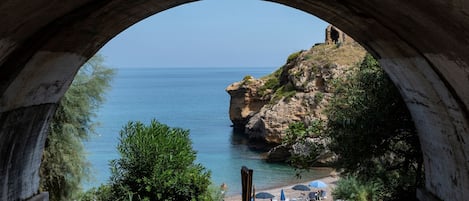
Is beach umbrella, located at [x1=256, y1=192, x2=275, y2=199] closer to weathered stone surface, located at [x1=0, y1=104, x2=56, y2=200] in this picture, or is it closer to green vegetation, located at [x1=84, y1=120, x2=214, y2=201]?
green vegetation, located at [x1=84, y1=120, x2=214, y2=201]

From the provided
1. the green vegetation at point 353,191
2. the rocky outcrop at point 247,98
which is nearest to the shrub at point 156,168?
the green vegetation at point 353,191

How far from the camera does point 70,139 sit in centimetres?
1770

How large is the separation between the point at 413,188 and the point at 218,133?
6141 centimetres

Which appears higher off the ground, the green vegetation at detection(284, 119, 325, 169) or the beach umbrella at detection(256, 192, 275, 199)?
the green vegetation at detection(284, 119, 325, 169)

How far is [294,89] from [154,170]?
3601 cm

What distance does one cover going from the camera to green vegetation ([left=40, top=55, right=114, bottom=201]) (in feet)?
57.2

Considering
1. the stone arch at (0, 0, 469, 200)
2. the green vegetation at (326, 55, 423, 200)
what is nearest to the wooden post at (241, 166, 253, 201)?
the green vegetation at (326, 55, 423, 200)

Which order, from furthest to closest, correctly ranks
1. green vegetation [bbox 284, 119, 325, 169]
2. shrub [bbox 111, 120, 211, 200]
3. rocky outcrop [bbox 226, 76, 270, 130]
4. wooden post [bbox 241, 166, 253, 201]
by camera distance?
rocky outcrop [bbox 226, 76, 270, 130] < shrub [bbox 111, 120, 211, 200] < green vegetation [bbox 284, 119, 325, 169] < wooden post [bbox 241, 166, 253, 201]

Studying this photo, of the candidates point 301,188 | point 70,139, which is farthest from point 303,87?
point 70,139

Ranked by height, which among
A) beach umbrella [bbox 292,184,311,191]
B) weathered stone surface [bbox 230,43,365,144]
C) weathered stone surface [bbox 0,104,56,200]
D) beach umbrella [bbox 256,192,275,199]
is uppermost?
weathered stone surface [bbox 230,43,365,144]

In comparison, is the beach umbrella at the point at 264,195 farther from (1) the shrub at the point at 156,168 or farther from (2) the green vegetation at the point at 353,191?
(1) the shrub at the point at 156,168

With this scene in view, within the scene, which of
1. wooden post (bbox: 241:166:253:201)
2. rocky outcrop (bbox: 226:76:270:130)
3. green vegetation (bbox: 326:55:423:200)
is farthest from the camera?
rocky outcrop (bbox: 226:76:270:130)

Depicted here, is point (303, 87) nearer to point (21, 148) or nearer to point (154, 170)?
point (154, 170)

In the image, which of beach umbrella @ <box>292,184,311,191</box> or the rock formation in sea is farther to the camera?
the rock formation in sea
